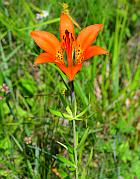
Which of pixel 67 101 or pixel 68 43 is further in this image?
pixel 67 101

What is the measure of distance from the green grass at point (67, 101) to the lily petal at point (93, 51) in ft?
1.03

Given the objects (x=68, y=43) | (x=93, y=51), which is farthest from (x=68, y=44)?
(x=93, y=51)

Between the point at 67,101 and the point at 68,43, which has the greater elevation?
the point at 68,43

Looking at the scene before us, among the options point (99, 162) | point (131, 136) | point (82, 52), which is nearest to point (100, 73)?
point (131, 136)

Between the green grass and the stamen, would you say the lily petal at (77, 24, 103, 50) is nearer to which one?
the stamen

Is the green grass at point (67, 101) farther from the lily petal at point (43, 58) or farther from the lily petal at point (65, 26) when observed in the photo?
the lily petal at point (43, 58)

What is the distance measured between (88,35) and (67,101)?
0.56m

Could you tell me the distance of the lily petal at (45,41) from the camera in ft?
4.78

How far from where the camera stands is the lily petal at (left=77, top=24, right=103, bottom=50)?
4.77 feet

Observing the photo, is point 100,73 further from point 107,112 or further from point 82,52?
point 82,52

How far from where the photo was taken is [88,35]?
1469mm

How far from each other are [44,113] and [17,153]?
23 cm

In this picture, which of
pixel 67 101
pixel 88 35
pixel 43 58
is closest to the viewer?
pixel 43 58

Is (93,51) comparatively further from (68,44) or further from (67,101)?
(67,101)
